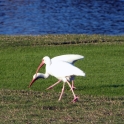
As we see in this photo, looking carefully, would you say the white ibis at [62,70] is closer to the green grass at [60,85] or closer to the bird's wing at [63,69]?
the bird's wing at [63,69]

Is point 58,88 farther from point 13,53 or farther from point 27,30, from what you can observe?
point 27,30

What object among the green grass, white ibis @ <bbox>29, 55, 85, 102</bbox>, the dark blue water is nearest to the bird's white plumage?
white ibis @ <bbox>29, 55, 85, 102</bbox>

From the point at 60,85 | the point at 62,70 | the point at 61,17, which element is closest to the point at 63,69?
the point at 62,70

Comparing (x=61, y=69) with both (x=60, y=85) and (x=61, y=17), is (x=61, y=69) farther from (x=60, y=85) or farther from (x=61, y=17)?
(x=61, y=17)

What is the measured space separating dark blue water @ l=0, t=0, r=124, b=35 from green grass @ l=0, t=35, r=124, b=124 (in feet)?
39.7

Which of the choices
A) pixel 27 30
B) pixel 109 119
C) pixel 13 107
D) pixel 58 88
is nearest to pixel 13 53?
pixel 58 88

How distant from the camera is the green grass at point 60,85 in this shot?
8.27 m

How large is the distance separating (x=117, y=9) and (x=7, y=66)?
2974 centimetres

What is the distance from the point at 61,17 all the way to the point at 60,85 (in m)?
24.3

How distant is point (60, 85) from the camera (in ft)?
42.4

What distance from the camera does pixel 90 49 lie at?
56.0 ft

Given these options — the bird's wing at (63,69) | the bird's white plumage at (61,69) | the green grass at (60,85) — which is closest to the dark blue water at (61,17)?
the green grass at (60,85)

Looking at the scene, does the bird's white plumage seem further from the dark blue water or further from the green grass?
the dark blue water

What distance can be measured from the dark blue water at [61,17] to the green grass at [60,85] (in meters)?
12.1
